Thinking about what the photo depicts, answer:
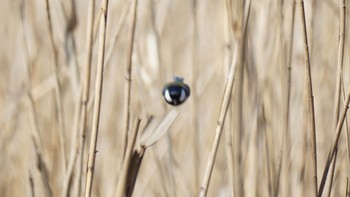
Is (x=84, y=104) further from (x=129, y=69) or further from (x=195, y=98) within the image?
(x=195, y=98)

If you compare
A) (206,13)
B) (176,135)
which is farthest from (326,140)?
(206,13)

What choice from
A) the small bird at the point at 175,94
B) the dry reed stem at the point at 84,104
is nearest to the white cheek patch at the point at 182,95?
the small bird at the point at 175,94

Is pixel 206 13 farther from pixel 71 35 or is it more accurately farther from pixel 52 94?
pixel 71 35

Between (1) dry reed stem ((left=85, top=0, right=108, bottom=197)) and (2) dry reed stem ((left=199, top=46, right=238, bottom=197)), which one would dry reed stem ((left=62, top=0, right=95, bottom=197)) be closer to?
(1) dry reed stem ((left=85, top=0, right=108, bottom=197))

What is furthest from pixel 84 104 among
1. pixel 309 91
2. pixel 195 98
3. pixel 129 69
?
pixel 195 98

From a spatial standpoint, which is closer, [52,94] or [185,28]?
[52,94]

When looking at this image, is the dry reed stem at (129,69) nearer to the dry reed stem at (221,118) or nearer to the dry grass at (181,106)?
the dry grass at (181,106)

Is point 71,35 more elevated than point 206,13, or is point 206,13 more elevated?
point 206,13

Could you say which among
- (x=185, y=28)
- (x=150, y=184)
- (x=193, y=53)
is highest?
(x=185, y=28)

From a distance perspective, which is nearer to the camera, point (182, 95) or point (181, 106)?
point (182, 95)
